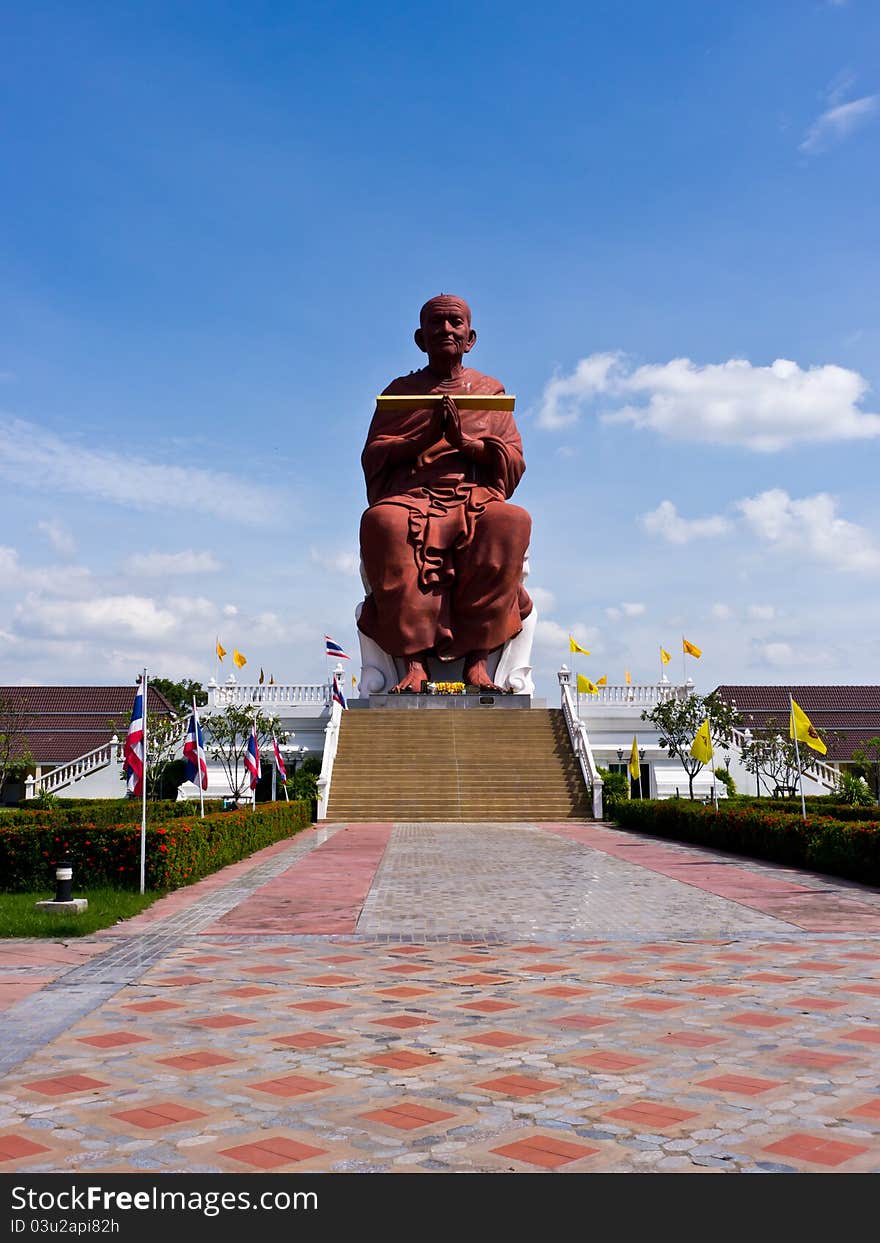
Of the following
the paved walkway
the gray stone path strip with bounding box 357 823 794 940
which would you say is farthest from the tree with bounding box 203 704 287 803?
the paved walkway

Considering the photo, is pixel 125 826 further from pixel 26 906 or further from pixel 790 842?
pixel 790 842

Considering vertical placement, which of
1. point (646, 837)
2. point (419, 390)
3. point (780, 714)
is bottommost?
point (646, 837)

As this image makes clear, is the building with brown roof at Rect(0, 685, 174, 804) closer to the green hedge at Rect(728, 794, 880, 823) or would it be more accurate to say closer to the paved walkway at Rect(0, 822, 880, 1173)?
the green hedge at Rect(728, 794, 880, 823)

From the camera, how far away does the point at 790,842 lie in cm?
1359

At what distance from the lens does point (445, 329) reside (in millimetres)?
31156

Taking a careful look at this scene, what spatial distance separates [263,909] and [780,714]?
106 ft

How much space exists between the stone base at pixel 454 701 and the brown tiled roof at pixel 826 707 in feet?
34.6

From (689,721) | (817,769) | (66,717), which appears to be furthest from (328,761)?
(66,717)

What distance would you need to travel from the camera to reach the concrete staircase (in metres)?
22.7

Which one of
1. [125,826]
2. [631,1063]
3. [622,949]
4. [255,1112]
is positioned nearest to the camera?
[255,1112]

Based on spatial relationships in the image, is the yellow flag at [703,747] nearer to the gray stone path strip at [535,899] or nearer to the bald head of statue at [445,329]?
the gray stone path strip at [535,899]

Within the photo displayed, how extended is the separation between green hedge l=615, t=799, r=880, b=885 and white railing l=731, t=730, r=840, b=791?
8212 mm

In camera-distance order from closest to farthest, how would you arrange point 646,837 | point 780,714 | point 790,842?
point 790,842 → point 646,837 → point 780,714
